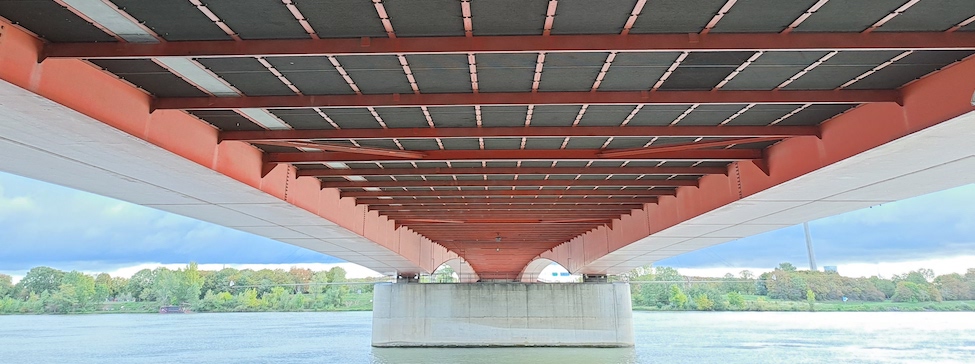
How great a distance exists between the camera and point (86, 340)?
81.8 metres

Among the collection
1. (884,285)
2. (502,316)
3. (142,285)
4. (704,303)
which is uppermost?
(142,285)

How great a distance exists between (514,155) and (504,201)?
961 cm

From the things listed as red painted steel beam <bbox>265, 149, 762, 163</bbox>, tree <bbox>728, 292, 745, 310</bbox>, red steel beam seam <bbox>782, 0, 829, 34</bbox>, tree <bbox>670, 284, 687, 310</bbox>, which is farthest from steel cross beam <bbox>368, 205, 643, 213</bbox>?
tree <bbox>728, 292, 745, 310</bbox>

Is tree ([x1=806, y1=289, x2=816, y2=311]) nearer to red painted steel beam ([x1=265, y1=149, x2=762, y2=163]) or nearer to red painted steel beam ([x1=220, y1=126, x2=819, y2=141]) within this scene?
red painted steel beam ([x1=265, y1=149, x2=762, y2=163])

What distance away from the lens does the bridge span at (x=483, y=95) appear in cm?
827

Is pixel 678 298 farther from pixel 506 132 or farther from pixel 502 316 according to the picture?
pixel 506 132

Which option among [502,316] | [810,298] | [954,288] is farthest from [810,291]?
[502,316]

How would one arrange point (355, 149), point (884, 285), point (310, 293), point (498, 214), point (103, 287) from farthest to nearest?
point (310, 293)
point (884, 285)
point (103, 287)
point (498, 214)
point (355, 149)

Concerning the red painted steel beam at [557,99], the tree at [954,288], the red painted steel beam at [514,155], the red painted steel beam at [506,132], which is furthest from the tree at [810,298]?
the red painted steel beam at [557,99]

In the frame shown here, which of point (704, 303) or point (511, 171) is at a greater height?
point (511, 171)

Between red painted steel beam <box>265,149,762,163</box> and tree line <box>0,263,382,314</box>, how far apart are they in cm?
15027

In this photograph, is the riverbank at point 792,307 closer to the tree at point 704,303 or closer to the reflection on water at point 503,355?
the tree at point 704,303

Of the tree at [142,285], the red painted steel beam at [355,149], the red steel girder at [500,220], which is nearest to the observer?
the red painted steel beam at [355,149]

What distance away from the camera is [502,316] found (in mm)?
51406
